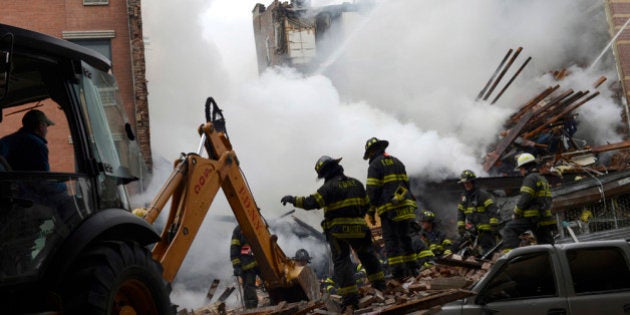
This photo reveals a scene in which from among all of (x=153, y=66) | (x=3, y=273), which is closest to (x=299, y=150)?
(x=153, y=66)

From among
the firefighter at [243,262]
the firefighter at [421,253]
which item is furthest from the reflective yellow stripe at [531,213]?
the firefighter at [243,262]

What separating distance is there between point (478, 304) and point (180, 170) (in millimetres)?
2858

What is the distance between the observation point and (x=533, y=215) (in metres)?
9.72

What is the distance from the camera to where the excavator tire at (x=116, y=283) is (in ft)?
12.6

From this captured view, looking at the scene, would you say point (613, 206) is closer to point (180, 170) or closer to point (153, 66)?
point (180, 170)

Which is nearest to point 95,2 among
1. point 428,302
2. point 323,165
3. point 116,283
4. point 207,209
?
point 323,165

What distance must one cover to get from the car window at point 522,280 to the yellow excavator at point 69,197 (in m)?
2.88

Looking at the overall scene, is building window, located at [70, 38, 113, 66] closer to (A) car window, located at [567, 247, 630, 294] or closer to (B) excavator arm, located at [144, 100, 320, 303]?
(B) excavator arm, located at [144, 100, 320, 303]

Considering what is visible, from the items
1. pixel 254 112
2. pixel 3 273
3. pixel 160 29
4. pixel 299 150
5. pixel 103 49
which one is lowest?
pixel 3 273

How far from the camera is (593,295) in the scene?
19.7ft

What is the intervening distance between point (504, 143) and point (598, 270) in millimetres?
14201

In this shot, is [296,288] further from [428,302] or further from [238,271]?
[428,302]

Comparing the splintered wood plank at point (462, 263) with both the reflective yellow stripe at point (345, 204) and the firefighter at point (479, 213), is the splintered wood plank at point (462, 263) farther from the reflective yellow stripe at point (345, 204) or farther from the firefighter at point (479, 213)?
the firefighter at point (479, 213)

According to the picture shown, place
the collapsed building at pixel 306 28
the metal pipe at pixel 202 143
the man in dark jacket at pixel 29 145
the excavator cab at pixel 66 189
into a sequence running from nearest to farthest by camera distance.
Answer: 1. the excavator cab at pixel 66 189
2. the man in dark jacket at pixel 29 145
3. the metal pipe at pixel 202 143
4. the collapsed building at pixel 306 28
